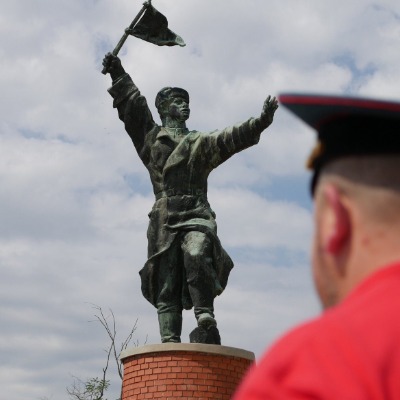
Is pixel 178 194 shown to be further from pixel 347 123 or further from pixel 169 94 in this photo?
pixel 347 123

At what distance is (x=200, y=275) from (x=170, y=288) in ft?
1.46

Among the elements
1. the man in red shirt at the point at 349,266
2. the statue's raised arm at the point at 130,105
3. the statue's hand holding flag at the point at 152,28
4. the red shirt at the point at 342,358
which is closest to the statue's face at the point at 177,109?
the statue's raised arm at the point at 130,105

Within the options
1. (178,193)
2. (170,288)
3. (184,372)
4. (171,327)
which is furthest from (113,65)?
(184,372)

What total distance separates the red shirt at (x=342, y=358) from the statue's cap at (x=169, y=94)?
8.93 meters

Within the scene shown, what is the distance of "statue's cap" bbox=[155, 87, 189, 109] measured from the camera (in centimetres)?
1008

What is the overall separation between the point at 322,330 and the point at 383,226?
0.21 meters

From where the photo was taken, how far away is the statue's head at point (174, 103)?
10062 mm

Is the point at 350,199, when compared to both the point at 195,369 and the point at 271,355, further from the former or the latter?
the point at 195,369

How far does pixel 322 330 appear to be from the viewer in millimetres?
1186

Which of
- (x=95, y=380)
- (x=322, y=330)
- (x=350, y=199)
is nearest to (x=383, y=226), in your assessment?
(x=350, y=199)

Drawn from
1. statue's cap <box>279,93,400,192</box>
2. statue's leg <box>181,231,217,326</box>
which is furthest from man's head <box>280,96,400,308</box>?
statue's leg <box>181,231,217,326</box>

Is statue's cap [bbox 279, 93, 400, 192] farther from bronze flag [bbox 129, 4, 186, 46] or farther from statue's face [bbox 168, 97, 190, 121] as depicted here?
bronze flag [bbox 129, 4, 186, 46]

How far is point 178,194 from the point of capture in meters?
9.81

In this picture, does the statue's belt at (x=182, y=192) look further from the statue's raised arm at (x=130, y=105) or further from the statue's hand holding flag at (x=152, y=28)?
the statue's hand holding flag at (x=152, y=28)
